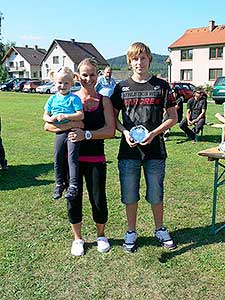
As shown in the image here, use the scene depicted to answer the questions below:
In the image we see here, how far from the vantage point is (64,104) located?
3258 millimetres

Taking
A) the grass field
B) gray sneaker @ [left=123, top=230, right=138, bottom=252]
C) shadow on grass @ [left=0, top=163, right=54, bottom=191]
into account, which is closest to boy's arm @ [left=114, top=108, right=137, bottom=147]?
gray sneaker @ [left=123, top=230, right=138, bottom=252]

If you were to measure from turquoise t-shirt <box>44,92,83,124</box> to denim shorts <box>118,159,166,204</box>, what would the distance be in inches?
28.0

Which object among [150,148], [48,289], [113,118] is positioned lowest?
[48,289]

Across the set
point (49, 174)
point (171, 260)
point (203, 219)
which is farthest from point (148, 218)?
point (49, 174)

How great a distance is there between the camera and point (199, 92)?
9680 millimetres

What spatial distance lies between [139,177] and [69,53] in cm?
5725

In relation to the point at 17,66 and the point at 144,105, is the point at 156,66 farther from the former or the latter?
the point at 144,105

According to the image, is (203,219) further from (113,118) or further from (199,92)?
(199,92)

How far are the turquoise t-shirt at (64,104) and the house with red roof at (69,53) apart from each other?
2165 inches

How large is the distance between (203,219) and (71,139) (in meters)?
2.06

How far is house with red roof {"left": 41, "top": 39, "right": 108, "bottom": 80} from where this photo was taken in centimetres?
5820

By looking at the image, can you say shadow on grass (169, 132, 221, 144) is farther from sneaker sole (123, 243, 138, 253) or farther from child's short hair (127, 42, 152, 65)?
child's short hair (127, 42, 152, 65)

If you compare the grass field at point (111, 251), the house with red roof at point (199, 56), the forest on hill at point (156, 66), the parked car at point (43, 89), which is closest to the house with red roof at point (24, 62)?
the forest on hill at point (156, 66)

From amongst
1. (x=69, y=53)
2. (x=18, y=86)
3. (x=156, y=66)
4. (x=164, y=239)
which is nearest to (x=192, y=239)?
(x=164, y=239)
